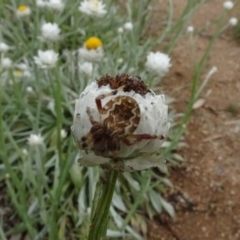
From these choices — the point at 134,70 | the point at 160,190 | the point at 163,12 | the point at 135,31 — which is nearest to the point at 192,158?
the point at 160,190

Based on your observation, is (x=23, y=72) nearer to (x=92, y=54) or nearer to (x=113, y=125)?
(x=92, y=54)

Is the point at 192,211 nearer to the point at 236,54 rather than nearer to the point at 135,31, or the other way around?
the point at 135,31

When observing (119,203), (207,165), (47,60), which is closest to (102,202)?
(47,60)

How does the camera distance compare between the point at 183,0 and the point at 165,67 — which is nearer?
the point at 165,67

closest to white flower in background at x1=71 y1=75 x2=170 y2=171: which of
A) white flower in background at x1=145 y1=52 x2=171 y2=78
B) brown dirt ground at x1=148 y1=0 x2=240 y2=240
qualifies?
white flower in background at x1=145 y1=52 x2=171 y2=78

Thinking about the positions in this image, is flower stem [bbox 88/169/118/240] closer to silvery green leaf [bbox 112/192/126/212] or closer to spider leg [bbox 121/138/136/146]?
spider leg [bbox 121/138/136/146]

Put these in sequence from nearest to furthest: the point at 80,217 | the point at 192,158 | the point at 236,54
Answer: the point at 80,217, the point at 192,158, the point at 236,54

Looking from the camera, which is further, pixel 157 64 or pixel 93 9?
pixel 93 9

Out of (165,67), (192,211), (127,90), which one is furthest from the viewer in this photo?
(192,211)
